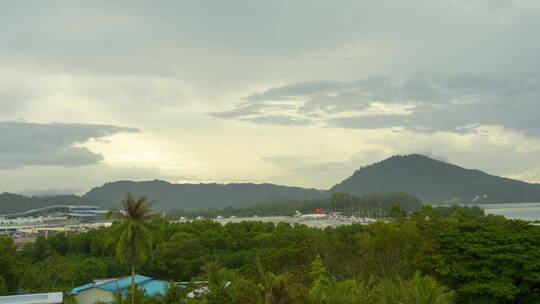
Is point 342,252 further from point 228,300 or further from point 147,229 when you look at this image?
point 147,229

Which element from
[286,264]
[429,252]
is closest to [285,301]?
[429,252]

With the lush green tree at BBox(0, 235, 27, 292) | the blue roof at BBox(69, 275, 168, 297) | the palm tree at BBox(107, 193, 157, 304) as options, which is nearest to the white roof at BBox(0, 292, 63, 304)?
the palm tree at BBox(107, 193, 157, 304)

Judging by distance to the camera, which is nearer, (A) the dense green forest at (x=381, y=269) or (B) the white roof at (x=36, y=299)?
(A) the dense green forest at (x=381, y=269)

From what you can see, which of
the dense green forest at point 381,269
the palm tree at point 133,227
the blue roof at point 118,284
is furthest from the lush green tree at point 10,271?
the palm tree at point 133,227

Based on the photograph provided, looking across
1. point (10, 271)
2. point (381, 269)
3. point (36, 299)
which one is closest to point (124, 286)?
point (10, 271)

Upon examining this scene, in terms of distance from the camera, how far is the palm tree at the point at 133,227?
104 ft

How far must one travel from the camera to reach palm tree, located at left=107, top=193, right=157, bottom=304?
31.8 metres

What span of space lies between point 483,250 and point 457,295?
12.3ft

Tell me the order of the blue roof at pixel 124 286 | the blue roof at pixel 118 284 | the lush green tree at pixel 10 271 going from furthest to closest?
the lush green tree at pixel 10 271, the blue roof at pixel 118 284, the blue roof at pixel 124 286

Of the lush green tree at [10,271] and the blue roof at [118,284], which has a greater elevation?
the lush green tree at [10,271]

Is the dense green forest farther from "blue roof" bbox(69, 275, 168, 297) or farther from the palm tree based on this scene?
"blue roof" bbox(69, 275, 168, 297)

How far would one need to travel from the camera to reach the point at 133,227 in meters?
31.9

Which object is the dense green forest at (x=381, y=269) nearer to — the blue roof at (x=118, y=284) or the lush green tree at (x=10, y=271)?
the lush green tree at (x=10, y=271)

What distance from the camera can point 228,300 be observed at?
31.4 meters
